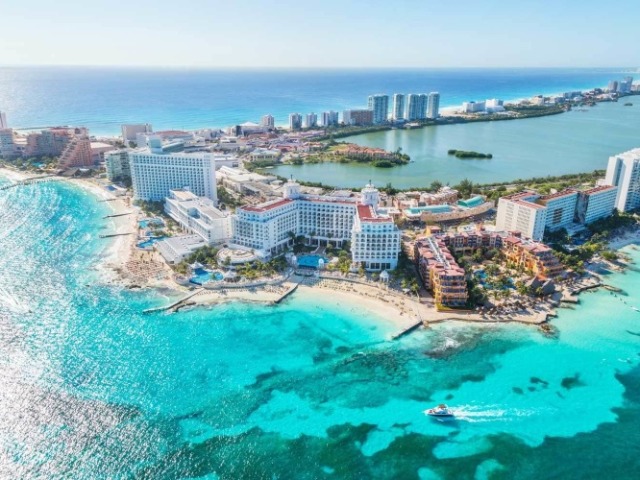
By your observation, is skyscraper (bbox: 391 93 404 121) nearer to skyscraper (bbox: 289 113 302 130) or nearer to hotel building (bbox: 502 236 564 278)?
skyscraper (bbox: 289 113 302 130)

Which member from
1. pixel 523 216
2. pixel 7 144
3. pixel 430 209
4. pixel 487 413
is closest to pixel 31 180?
pixel 7 144

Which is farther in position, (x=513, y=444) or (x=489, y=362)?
(x=489, y=362)

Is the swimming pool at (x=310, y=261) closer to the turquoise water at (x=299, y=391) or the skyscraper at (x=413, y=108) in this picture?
the turquoise water at (x=299, y=391)

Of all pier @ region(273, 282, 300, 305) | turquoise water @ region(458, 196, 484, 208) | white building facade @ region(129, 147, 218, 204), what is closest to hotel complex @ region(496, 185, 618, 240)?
turquoise water @ region(458, 196, 484, 208)

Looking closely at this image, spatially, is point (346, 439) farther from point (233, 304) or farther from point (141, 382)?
point (233, 304)

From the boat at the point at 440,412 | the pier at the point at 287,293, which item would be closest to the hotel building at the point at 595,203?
the pier at the point at 287,293

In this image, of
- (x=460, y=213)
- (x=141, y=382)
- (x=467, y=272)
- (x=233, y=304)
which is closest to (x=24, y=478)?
(x=141, y=382)
